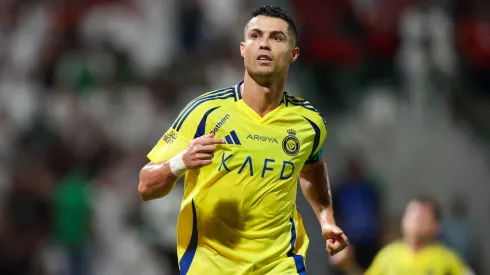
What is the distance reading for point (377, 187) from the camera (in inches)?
488

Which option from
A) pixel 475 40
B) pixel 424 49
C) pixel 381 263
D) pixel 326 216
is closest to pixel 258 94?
pixel 326 216

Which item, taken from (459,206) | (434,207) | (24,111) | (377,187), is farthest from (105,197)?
(434,207)

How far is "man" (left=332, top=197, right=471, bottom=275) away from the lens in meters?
8.51

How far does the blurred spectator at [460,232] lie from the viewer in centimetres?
1200

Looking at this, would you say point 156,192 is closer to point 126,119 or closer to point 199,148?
point 199,148

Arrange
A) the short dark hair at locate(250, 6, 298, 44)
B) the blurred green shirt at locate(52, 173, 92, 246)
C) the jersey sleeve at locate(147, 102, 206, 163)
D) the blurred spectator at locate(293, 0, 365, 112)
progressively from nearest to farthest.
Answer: the jersey sleeve at locate(147, 102, 206, 163), the short dark hair at locate(250, 6, 298, 44), the blurred green shirt at locate(52, 173, 92, 246), the blurred spectator at locate(293, 0, 365, 112)

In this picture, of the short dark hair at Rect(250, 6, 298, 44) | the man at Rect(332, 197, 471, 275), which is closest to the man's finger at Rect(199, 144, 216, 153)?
the short dark hair at Rect(250, 6, 298, 44)

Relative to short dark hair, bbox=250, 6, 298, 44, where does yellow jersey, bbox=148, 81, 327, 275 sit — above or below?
below

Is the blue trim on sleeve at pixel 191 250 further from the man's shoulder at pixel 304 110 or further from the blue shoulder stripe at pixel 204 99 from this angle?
the man's shoulder at pixel 304 110

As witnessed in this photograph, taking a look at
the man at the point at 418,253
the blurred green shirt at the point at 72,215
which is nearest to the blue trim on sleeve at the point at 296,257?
the man at the point at 418,253

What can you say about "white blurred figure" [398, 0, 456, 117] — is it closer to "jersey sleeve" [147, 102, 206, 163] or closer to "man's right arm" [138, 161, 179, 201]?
"jersey sleeve" [147, 102, 206, 163]

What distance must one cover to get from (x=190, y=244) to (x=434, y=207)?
3630mm

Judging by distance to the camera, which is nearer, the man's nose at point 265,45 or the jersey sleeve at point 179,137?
the jersey sleeve at point 179,137

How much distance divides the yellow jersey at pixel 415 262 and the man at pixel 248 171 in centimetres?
293
